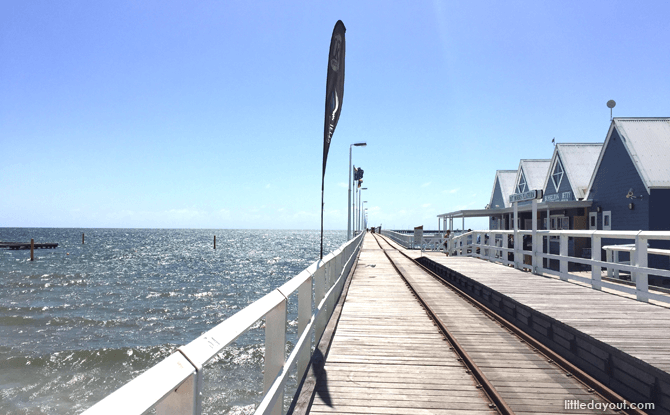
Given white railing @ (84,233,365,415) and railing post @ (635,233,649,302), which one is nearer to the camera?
white railing @ (84,233,365,415)

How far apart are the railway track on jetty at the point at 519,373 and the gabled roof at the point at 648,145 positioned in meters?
16.1

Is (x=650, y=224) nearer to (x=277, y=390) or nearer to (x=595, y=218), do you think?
(x=595, y=218)

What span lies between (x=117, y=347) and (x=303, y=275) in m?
12.8

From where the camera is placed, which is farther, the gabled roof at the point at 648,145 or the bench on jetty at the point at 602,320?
the gabled roof at the point at 648,145

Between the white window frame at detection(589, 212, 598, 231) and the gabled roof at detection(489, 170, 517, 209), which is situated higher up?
the gabled roof at detection(489, 170, 517, 209)

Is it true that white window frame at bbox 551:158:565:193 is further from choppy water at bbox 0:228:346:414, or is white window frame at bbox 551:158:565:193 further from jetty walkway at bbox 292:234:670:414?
jetty walkway at bbox 292:234:670:414

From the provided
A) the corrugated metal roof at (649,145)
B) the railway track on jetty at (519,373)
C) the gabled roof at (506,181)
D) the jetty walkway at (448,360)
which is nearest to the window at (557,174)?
the corrugated metal roof at (649,145)

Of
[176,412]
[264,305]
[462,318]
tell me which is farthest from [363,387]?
[462,318]

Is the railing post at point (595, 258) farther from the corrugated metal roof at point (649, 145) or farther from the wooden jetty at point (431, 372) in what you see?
the corrugated metal roof at point (649, 145)

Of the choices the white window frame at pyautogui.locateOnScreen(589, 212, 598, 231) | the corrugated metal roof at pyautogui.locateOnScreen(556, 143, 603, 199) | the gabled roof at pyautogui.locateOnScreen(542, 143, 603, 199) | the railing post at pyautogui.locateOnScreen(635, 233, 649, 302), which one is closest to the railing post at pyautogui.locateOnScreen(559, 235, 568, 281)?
the railing post at pyautogui.locateOnScreen(635, 233, 649, 302)

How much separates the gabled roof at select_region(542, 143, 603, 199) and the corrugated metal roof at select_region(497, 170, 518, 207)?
1016 cm

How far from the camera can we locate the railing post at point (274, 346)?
330 centimetres

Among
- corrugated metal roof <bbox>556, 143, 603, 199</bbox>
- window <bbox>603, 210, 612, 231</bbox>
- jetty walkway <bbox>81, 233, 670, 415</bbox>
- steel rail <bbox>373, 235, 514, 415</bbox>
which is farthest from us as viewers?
corrugated metal roof <bbox>556, 143, 603, 199</bbox>

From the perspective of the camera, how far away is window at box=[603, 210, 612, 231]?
891 inches
